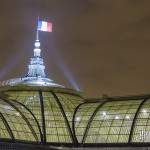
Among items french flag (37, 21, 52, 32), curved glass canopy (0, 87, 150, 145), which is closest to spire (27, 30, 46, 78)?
french flag (37, 21, 52, 32)

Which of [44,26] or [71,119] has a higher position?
[44,26]

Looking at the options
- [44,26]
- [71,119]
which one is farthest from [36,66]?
[71,119]

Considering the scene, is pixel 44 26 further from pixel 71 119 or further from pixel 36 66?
pixel 71 119

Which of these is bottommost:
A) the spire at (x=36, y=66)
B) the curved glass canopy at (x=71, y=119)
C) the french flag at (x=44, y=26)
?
the curved glass canopy at (x=71, y=119)

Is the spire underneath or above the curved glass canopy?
above

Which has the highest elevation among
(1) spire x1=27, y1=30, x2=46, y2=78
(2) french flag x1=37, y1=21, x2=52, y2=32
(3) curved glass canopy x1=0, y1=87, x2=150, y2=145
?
(2) french flag x1=37, y1=21, x2=52, y2=32

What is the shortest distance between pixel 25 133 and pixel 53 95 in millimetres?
15394

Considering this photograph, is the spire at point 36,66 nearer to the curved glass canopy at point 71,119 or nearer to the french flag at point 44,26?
the french flag at point 44,26

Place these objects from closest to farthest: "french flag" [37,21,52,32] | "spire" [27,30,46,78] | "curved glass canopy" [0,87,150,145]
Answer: "curved glass canopy" [0,87,150,145], "french flag" [37,21,52,32], "spire" [27,30,46,78]

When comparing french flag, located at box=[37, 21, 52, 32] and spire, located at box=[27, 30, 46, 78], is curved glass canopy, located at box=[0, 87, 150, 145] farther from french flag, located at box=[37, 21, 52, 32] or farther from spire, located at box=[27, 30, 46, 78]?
spire, located at box=[27, 30, 46, 78]

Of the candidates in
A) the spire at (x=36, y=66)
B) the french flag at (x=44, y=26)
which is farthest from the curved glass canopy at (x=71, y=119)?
the spire at (x=36, y=66)

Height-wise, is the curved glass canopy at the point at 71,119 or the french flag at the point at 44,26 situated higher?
the french flag at the point at 44,26

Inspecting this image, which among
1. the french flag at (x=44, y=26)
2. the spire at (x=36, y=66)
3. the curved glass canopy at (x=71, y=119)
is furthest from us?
the spire at (x=36, y=66)

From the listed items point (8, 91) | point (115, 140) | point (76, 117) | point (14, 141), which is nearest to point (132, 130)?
point (115, 140)
